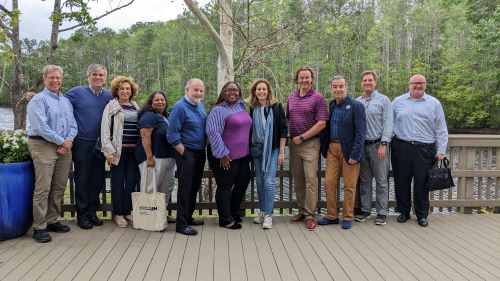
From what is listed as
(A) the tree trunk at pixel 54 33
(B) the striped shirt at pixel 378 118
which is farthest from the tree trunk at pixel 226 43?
(B) the striped shirt at pixel 378 118

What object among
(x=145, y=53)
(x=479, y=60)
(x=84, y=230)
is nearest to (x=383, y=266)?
(x=84, y=230)

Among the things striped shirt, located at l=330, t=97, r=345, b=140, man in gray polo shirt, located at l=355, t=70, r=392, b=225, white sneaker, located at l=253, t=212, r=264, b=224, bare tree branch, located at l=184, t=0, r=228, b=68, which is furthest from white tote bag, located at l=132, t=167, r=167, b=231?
bare tree branch, located at l=184, t=0, r=228, b=68

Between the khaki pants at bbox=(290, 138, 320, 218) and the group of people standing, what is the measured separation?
1 cm

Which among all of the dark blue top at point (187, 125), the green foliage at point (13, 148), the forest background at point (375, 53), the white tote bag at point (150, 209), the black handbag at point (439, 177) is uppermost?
the forest background at point (375, 53)

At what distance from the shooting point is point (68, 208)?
453 centimetres

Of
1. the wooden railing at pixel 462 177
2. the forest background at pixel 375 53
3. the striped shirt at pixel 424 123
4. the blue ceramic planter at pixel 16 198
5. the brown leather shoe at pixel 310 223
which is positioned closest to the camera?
the blue ceramic planter at pixel 16 198

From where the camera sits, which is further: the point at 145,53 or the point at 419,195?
the point at 145,53

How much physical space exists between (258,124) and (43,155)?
206 centimetres

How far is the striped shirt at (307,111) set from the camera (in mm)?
4207

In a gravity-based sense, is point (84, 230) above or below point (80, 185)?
below

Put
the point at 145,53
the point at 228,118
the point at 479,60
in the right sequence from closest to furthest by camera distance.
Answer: the point at 228,118
the point at 479,60
the point at 145,53

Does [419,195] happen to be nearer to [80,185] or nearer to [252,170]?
[252,170]

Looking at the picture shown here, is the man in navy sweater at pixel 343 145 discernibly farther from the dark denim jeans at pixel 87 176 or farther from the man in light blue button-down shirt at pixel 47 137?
the man in light blue button-down shirt at pixel 47 137

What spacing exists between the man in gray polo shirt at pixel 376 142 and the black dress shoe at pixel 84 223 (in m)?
2.85
